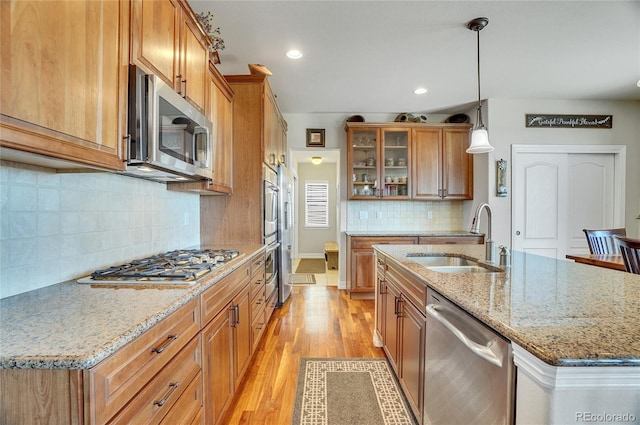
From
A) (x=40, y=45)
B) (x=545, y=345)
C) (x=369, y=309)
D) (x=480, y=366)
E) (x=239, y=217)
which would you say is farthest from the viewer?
(x=369, y=309)

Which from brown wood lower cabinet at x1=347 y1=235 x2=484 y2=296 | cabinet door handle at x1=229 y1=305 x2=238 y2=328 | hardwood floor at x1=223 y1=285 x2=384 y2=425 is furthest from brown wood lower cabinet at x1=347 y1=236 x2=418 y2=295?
cabinet door handle at x1=229 y1=305 x2=238 y2=328

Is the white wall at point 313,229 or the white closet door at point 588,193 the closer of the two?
the white closet door at point 588,193

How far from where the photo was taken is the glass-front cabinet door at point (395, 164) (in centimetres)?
418

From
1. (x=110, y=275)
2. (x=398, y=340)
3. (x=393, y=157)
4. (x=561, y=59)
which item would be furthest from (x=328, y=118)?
(x=110, y=275)

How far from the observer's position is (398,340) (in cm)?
192

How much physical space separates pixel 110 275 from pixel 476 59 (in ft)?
11.1

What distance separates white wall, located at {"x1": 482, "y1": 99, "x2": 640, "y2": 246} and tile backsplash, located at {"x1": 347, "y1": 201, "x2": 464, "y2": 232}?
0.61m

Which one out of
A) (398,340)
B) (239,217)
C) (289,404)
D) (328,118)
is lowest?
(289,404)

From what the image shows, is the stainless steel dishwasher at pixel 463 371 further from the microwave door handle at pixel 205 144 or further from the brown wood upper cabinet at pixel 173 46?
the brown wood upper cabinet at pixel 173 46

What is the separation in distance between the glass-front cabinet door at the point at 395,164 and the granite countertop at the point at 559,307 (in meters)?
2.63

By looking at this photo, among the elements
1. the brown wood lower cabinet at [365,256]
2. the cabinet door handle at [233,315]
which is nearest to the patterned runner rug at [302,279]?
the brown wood lower cabinet at [365,256]

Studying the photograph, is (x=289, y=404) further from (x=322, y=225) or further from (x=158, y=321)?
(x=322, y=225)

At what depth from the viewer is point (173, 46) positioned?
156cm

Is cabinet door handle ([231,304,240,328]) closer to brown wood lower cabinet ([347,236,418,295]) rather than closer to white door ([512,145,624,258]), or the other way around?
brown wood lower cabinet ([347,236,418,295])
